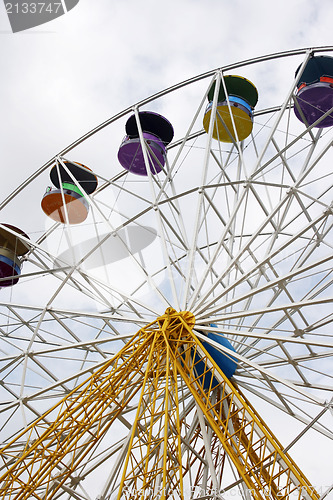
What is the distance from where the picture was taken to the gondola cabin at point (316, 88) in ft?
63.6

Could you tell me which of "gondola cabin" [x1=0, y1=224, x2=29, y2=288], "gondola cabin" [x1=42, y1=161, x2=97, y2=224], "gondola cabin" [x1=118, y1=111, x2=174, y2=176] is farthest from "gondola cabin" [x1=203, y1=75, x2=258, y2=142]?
"gondola cabin" [x1=0, y1=224, x2=29, y2=288]

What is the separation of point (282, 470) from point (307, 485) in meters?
0.71

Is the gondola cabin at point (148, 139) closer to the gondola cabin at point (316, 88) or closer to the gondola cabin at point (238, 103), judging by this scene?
the gondola cabin at point (238, 103)

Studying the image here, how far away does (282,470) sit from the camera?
13242 millimetres

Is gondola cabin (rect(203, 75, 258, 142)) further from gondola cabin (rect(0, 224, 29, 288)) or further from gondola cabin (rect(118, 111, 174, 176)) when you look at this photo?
gondola cabin (rect(0, 224, 29, 288))

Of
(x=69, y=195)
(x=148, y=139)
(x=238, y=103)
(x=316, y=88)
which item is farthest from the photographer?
(x=69, y=195)

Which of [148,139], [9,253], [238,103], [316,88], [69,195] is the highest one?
[69,195]

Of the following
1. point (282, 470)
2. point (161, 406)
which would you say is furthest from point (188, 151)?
point (282, 470)

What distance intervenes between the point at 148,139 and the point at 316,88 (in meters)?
6.77

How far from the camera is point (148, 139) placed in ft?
68.8

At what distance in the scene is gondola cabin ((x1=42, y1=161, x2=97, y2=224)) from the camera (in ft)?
72.7

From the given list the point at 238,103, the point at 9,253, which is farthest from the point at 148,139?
the point at 9,253

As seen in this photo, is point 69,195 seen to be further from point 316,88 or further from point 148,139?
point 316,88

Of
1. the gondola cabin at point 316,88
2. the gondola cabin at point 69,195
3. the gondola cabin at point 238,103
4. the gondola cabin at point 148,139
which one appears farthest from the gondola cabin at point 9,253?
the gondola cabin at point 316,88
